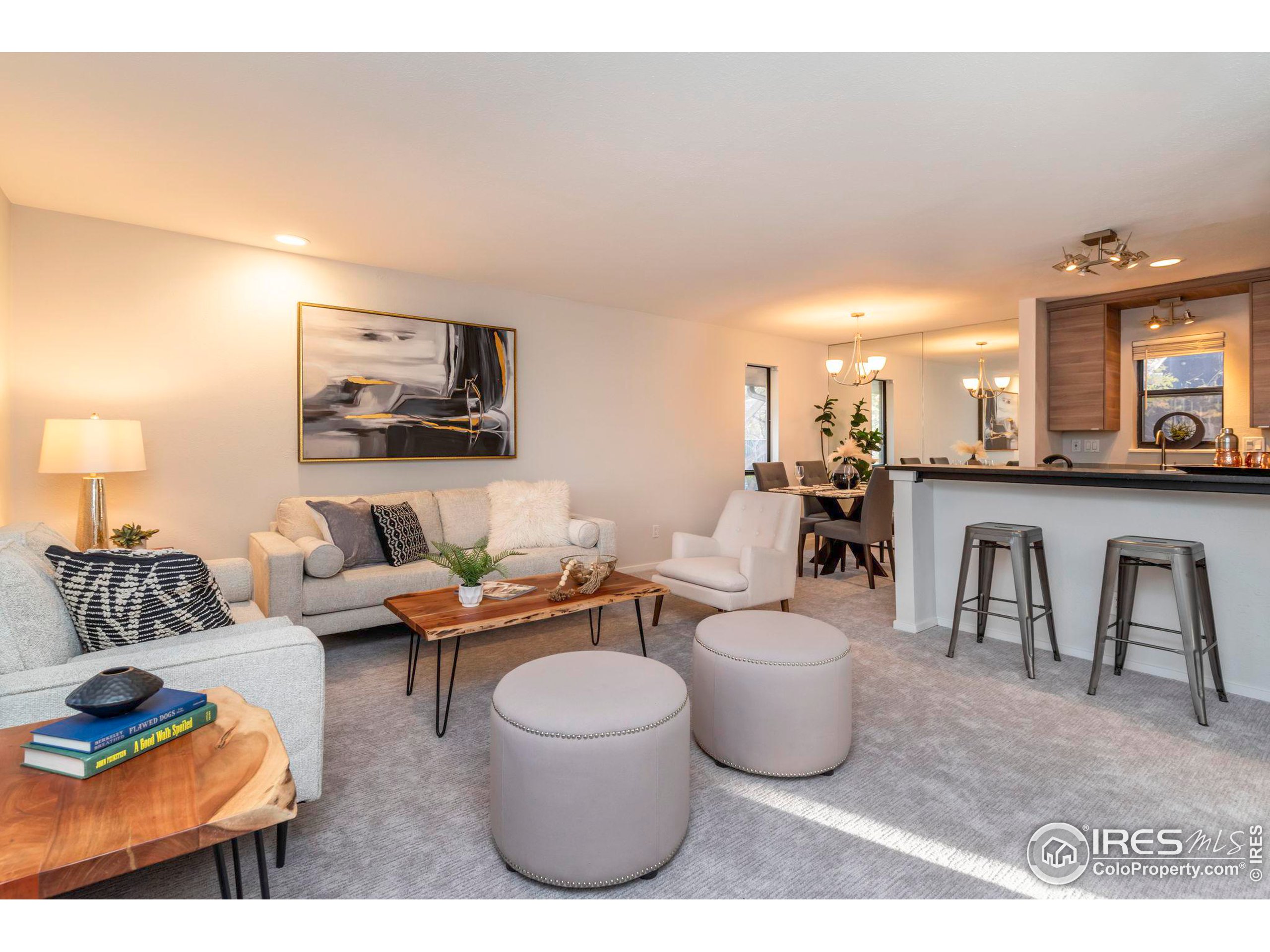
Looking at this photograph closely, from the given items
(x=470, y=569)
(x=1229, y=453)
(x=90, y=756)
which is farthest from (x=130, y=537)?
(x=1229, y=453)

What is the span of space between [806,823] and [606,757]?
0.76 metres

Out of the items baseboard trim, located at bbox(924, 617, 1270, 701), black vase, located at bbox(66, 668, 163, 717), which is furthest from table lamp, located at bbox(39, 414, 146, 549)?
baseboard trim, located at bbox(924, 617, 1270, 701)

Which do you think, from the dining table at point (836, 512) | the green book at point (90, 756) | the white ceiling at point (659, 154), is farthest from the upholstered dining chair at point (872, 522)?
the green book at point (90, 756)

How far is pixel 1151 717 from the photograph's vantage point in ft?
8.52

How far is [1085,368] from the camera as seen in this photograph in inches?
202

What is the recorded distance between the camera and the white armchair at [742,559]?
12.0ft

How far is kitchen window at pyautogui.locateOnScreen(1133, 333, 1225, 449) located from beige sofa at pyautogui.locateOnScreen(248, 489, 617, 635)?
15.2 feet

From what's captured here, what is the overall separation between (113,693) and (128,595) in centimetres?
82

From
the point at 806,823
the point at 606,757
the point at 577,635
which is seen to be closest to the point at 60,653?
the point at 606,757

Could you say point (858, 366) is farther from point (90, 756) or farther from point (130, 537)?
point (90, 756)

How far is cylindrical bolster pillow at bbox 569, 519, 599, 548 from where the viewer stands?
4.34 metres

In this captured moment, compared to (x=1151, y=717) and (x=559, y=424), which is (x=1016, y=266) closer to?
(x=1151, y=717)

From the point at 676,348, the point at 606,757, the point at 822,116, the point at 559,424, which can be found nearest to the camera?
the point at 606,757

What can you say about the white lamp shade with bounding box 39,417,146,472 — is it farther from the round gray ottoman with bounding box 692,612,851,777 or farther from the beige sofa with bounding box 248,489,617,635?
the round gray ottoman with bounding box 692,612,851,777
